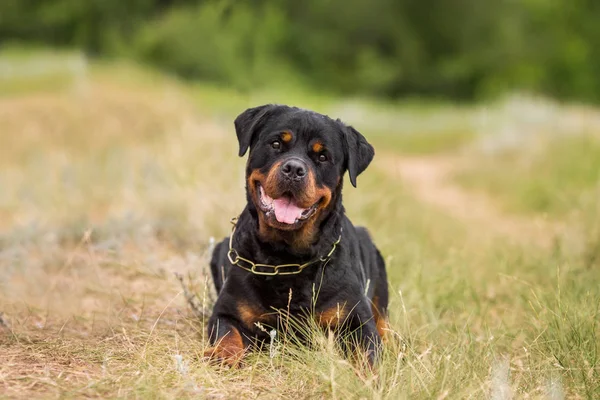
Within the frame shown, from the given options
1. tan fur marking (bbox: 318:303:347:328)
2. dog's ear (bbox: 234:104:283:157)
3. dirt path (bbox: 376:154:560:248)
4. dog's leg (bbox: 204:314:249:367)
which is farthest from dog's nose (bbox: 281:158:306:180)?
dirt path (bbox: 376:154:560:248)

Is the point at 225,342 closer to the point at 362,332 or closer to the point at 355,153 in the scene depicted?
the point at 362,332

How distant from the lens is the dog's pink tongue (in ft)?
12.0

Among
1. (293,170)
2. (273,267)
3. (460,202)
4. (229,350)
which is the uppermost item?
(293,170)

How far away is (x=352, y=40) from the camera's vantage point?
102 feet

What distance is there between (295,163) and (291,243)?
426mm

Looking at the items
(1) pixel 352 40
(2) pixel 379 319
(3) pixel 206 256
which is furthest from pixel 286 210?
(1) pixel 352 40

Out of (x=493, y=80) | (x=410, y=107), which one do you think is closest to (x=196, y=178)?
(x=410, y=107)

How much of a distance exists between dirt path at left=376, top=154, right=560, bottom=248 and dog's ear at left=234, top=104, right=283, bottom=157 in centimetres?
346

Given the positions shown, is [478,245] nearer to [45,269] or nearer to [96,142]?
[45,269]

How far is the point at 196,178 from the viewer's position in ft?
25.6

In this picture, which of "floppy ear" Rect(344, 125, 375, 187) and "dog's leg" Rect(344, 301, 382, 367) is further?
"floppy ear" Rect(344, 125, 375, 187)

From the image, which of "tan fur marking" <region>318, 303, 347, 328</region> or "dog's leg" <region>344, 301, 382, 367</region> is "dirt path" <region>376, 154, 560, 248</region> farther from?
"tan fur marking" <region>318, 303, 347, 328</region>

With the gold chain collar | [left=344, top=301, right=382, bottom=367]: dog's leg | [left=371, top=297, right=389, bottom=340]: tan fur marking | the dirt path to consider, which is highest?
the gold chain collar

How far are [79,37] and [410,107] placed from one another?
444 inches
